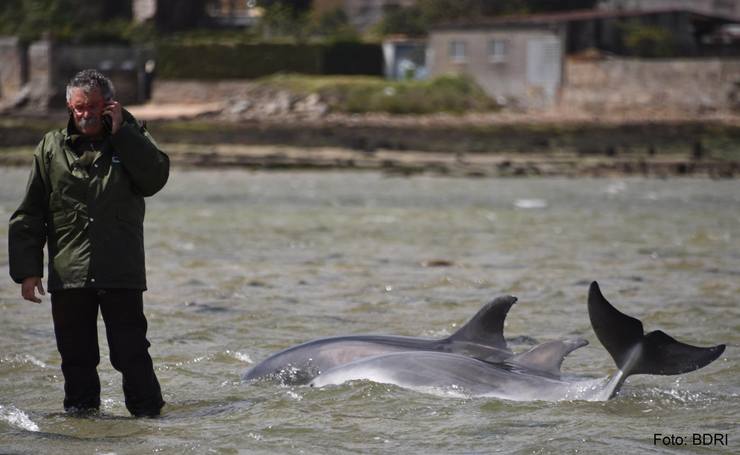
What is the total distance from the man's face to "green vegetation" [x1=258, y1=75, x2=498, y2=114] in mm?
45234

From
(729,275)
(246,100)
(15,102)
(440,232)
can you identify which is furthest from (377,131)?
(729,275)

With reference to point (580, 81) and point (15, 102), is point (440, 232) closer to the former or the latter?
point (580, 81)

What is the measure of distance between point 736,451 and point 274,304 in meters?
5.94

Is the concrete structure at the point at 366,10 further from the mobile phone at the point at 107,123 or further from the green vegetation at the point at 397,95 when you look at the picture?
the mobile phone at the point at 107,123

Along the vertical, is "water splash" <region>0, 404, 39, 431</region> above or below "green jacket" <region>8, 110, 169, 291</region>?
below

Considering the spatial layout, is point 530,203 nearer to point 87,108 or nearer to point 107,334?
point 107,334

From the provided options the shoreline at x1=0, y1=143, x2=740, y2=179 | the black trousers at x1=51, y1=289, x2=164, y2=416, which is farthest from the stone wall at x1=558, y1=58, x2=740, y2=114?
the black trousers at x1=51, y1=289, x2=164, y2=416

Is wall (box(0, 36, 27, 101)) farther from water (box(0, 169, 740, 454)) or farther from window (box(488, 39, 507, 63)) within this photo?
water (box(0, 169, 740, 454))

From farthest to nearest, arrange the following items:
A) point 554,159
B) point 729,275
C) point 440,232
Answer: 1. point 554,159
2. point 440,232
3. point 729,275

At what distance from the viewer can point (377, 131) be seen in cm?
4531

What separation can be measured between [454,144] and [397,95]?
1158 cm

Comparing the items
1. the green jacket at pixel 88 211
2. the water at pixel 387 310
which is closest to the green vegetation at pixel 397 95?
the water at pixel 387 310

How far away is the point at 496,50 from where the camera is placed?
193 feet

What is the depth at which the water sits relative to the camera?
7.76 m
